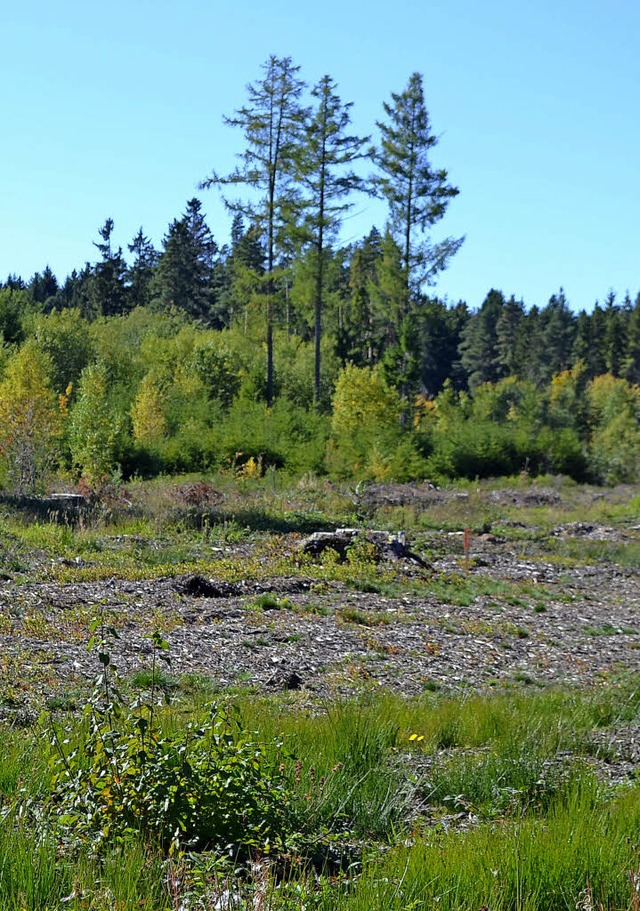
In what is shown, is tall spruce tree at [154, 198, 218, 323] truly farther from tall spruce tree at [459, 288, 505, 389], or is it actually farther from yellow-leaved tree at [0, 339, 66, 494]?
yellow-leaved tree at [0, 339, 66, 494]

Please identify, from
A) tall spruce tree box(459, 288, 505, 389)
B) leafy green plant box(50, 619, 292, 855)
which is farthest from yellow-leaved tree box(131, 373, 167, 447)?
tall spruce tree box(459, 288, 505, 389)

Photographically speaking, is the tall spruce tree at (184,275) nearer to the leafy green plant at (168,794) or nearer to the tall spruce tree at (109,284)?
the tall spruce tree at (109,284)

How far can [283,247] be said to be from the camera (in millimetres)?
39969

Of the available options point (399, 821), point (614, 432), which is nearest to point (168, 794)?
point (399, 821)

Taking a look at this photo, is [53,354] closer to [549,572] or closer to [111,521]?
[111,521]

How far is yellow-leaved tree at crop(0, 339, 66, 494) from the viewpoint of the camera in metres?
21.3

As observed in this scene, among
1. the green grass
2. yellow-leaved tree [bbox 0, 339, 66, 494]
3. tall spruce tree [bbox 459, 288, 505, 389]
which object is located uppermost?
tall spruce tree [bbox 459, 288, 505, 389]

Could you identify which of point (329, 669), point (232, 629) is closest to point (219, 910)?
point (329, 669)

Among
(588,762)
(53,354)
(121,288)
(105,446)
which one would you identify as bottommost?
(588,762)

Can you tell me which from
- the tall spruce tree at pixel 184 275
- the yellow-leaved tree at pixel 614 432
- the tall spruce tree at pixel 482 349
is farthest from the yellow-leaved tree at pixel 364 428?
the tall spruce tree at pixel 482 349

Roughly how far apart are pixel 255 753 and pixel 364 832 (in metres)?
0.77

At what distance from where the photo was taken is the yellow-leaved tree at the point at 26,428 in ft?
70.0

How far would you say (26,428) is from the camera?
69.9 ft

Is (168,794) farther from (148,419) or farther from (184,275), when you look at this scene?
(184,275)
